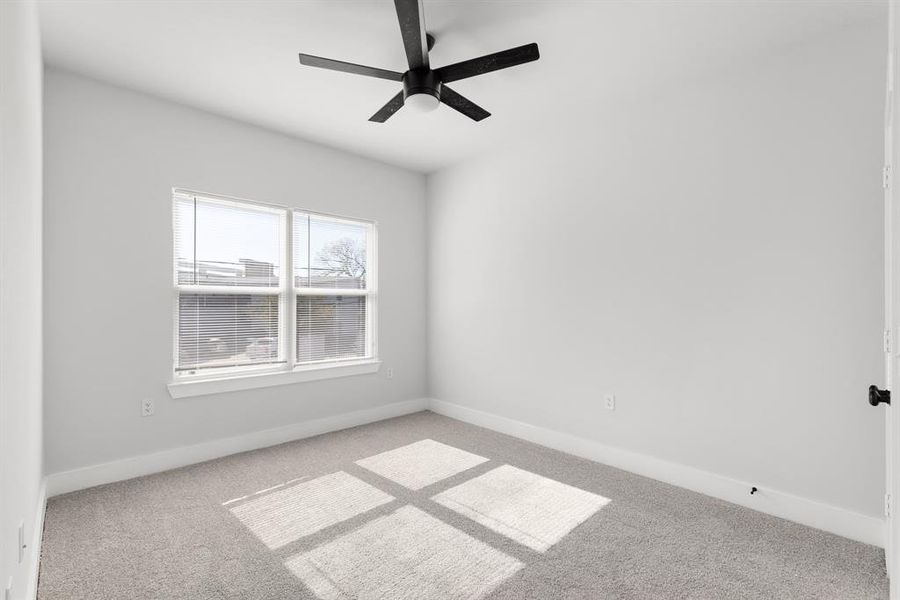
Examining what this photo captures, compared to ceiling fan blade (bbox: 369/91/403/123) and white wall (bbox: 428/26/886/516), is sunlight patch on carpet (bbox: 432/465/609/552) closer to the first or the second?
white wall (bbox: 428/26/886/516)

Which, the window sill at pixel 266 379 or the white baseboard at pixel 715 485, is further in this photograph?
the window sill at pixel 266 379

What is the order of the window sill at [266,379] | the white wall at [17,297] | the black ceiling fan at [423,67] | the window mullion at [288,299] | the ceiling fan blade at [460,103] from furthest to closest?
the window mullion at [288,299] < the window sill at [266,379] < the ceiling fan blade at [460,103] < the black ceiling fan at [423,67] < the white wall at [17,297]

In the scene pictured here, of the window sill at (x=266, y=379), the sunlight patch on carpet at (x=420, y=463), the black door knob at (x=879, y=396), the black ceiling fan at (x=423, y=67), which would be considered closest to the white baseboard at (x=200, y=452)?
the window sill at (x=266, y=379)

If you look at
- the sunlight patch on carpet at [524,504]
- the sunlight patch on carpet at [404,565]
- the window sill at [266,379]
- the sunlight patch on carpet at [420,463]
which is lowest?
the sunlight patch on carpet at [404,565]

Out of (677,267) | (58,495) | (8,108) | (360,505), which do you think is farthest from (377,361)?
(8,108)

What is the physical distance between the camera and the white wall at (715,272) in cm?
229

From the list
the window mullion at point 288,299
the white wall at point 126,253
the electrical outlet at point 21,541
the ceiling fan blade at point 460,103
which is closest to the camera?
the electrical outlet at point 21,541

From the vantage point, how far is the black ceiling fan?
6.54 feet

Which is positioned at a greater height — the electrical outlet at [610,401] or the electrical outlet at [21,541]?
the electrical outlet at [610,401]

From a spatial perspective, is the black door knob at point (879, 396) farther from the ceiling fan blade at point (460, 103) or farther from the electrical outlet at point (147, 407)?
the electrical outlet at point (147, 407)

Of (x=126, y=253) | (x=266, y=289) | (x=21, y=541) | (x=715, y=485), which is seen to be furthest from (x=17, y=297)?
(x=715, y=485)

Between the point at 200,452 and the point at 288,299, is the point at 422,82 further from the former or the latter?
the point at 200,452

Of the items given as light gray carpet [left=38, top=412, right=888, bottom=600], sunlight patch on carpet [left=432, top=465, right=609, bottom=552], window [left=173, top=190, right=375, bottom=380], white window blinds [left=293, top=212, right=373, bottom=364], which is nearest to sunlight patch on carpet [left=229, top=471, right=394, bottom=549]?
light gray carpet [left=38, top=412, right=888, bottom=600]

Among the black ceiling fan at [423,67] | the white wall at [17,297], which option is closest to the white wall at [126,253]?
→ the white wall at [17,297]
